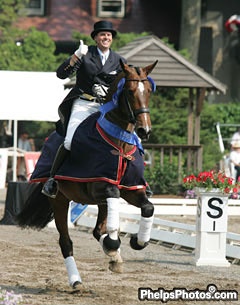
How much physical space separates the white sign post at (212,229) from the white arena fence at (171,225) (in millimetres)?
390

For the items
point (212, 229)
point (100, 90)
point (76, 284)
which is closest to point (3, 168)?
point (212, 229)

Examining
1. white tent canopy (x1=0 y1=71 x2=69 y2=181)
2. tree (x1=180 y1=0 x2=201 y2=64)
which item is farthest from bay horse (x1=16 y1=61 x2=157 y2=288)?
tree (x1=180 y1=0 x2=201 y2=64)

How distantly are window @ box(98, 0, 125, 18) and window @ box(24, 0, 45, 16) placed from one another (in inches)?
74.8

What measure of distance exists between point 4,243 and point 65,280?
3.72m

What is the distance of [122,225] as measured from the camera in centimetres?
1625

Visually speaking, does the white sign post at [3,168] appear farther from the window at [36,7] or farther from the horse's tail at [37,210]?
the horse's tail at [37,210]

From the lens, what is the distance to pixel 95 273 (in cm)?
1143

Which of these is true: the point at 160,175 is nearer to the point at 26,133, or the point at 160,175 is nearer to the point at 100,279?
the point at 26,133

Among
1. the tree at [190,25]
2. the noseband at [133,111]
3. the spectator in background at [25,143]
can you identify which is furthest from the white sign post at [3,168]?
the noseband at [133,111]

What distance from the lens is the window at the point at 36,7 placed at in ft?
116

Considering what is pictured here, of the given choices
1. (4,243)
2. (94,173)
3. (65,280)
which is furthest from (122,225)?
(94,173)

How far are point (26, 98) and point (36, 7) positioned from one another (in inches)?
556

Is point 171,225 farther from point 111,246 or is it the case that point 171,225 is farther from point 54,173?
point 111,246

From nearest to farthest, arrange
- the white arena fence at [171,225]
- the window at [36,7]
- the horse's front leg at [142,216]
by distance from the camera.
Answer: the horse's front leg at [142,216] < the white arena fence at [171,225] < the window at [36,7]
